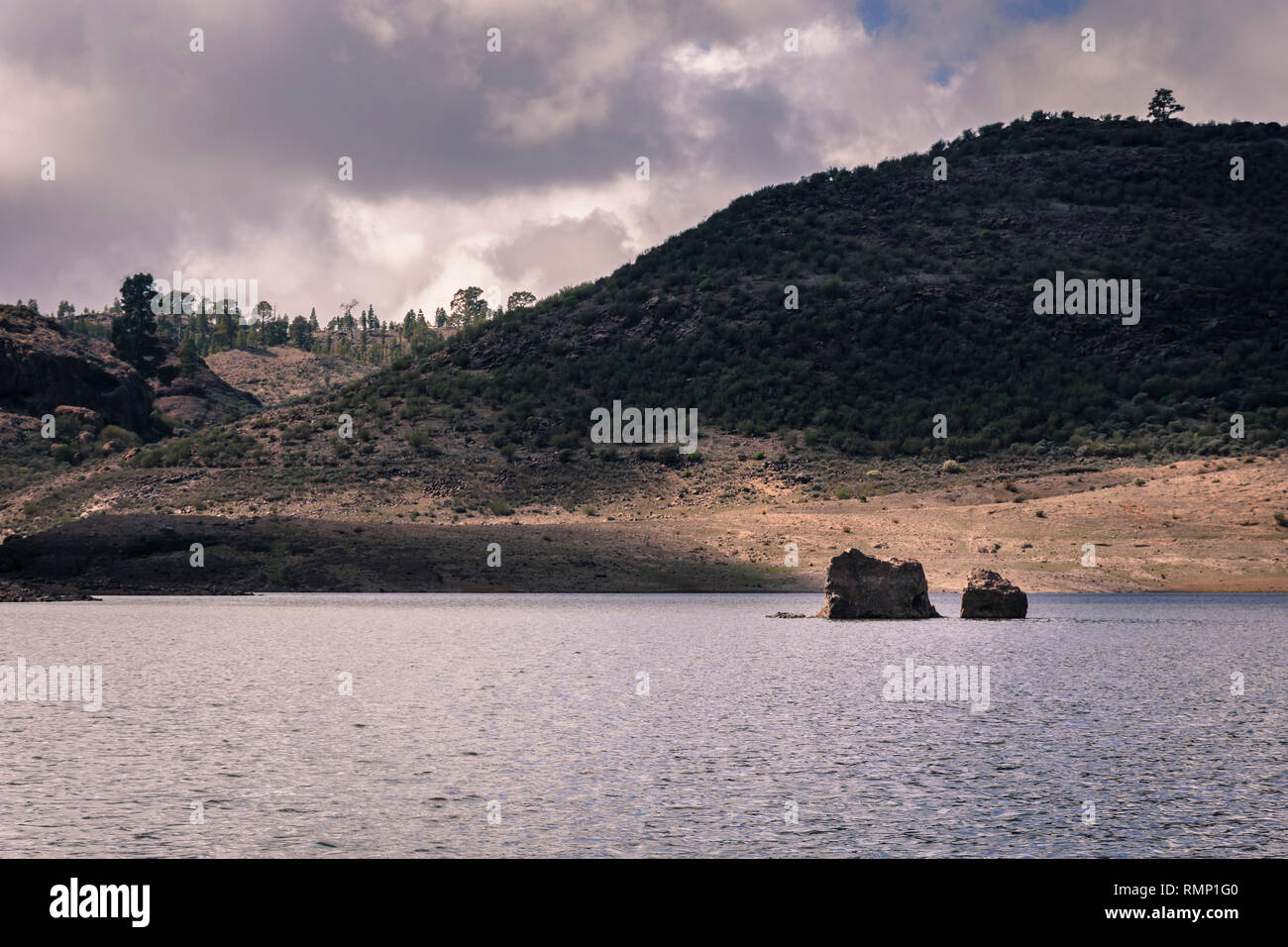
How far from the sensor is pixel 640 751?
1608 centimetres

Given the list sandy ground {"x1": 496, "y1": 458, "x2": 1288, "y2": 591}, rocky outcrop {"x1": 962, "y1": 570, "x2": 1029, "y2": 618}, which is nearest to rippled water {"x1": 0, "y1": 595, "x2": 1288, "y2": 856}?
rocky outcrop {"x1": 962, "y1": 570, "x2": 1029, "y2": 618}

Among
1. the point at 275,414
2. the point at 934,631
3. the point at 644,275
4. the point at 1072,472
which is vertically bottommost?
the point at 934,631

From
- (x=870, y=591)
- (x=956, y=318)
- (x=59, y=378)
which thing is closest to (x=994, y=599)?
(x=870, y=591)

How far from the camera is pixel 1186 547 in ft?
204

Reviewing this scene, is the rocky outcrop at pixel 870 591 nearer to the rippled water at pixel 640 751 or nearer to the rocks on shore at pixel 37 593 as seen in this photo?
the rippled water at pixel 640 751

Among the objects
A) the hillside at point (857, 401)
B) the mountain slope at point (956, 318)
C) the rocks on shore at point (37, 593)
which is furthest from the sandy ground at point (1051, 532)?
the rocks on shore at point (37, 593)

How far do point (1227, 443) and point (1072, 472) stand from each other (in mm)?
9898

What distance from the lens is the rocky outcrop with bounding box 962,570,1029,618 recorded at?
141 ft

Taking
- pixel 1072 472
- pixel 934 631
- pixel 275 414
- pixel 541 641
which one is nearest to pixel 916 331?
pixel 1072 472

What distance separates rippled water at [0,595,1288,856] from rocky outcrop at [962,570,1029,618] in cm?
958

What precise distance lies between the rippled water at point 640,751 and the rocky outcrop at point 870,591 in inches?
377

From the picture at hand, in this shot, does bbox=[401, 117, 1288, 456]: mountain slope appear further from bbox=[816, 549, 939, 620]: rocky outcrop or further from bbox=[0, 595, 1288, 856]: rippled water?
bbox=[0, 595, 1288, 856]: rippled water

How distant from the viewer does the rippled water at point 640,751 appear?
11.7 m
